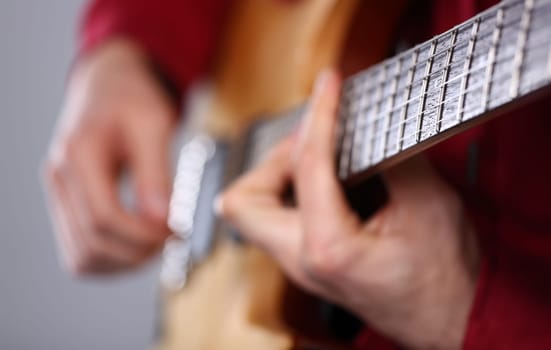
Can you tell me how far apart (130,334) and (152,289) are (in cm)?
9

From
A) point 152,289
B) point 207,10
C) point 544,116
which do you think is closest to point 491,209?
point 544,116

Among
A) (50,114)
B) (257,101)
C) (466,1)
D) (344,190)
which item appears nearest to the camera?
(466,1)

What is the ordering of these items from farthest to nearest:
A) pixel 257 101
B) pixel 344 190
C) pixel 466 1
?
pixel 257 101 → pixel 344 190 → pixel 466 1

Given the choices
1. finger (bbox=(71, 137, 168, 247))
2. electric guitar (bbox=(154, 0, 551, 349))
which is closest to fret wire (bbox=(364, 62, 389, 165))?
electric guitar (bbox=(154, 0, 551, 349))

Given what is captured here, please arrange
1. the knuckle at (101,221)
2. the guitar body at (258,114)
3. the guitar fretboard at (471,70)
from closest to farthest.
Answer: the guitar fretboard at (471,70) < the guitar body at (258,114) < the knuckle at (101,221)

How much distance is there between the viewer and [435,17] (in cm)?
29

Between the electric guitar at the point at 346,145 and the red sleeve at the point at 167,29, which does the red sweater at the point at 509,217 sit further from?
the red sleeve at the point at 167,29

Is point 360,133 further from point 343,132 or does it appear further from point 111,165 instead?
point 111,165

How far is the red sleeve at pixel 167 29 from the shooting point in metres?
0.72

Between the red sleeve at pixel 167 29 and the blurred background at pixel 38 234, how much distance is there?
75cm

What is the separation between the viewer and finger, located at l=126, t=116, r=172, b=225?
0.66m

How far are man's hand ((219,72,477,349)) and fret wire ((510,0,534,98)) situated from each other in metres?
0.12

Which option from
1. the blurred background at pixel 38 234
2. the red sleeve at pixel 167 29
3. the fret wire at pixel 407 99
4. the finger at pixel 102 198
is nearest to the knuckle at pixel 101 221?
the finger at pixel 102 198

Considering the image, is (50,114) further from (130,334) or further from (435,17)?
(435,17)
